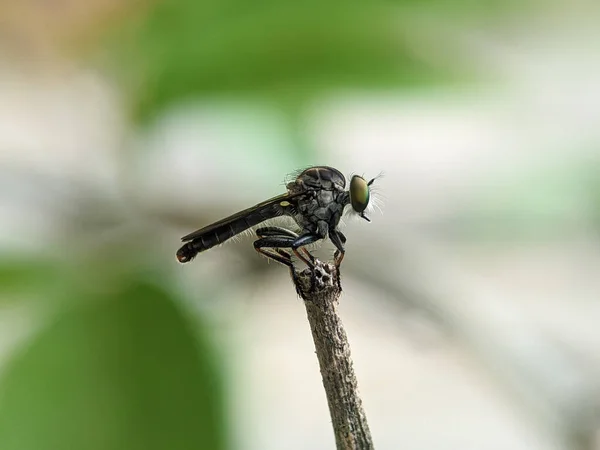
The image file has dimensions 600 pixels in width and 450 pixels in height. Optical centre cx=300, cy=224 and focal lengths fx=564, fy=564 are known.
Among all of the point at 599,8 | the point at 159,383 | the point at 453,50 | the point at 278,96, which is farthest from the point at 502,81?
the point at 159,383

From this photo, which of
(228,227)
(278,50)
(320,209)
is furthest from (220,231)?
(278,50)

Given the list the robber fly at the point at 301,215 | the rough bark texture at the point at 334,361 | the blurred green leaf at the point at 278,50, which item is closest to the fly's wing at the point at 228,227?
the robber fly at the point at 301,215

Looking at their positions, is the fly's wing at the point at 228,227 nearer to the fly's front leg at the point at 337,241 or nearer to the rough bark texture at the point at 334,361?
the fly's front leg at the point at 337,241

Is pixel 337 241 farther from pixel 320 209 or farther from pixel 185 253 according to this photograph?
pixel 185 253

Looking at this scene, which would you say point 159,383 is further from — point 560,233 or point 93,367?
point 560,233

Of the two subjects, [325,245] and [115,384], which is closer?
[115,384]

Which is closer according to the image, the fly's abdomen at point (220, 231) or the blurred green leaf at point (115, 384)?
→ the blurred green leaf at point (115, 384)

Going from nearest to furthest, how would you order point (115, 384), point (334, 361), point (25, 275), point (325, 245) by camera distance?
point (334, 361) → point (115, 384) → point (25, 275) → point (325, 245)
